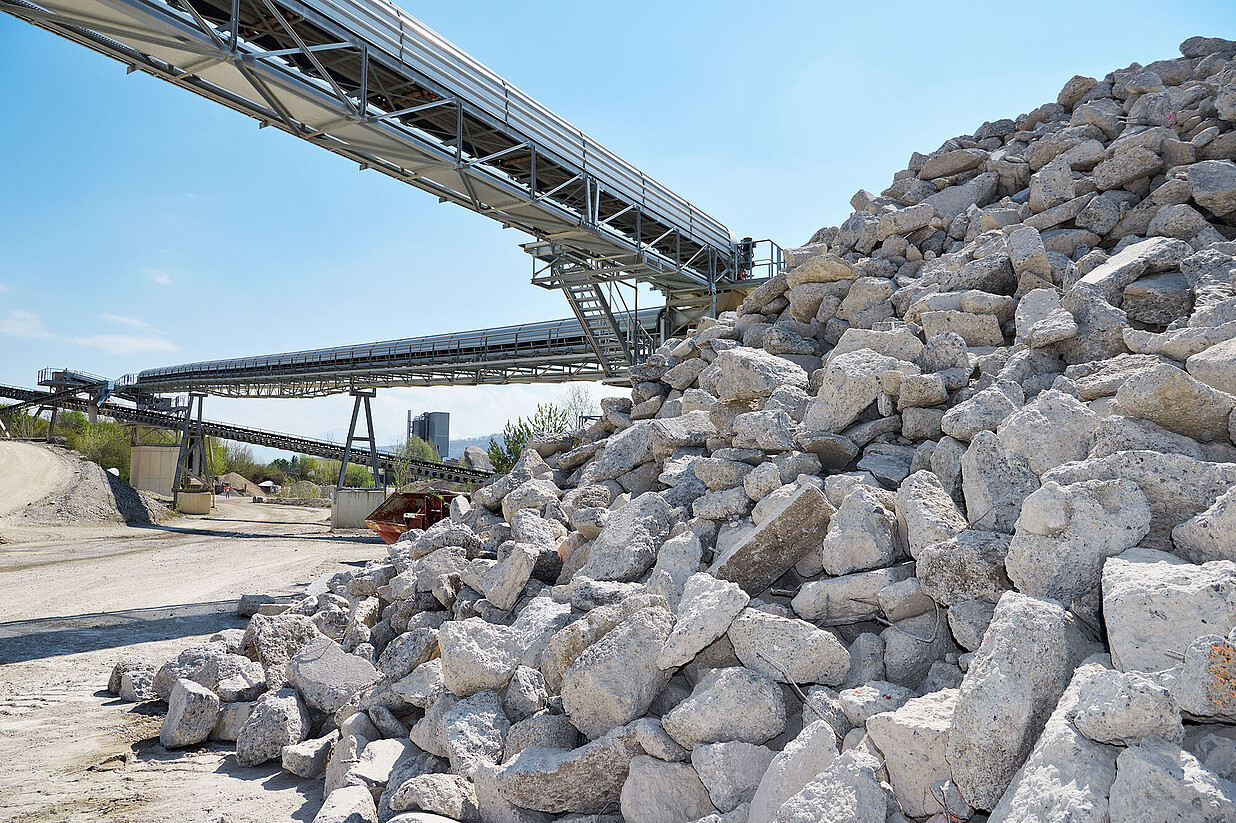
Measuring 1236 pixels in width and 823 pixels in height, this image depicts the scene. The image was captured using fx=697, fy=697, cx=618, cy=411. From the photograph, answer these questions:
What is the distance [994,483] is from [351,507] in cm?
2286

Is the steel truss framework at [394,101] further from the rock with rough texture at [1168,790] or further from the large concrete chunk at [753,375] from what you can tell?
the rock with rough texture at [1168,790]

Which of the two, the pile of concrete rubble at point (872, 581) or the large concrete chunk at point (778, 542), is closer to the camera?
the pile of concrete rubble at point (872, 581)

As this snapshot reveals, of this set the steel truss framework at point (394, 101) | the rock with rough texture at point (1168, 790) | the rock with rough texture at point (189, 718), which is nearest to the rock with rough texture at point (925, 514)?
the rock with rough texture at point (1168, 790)

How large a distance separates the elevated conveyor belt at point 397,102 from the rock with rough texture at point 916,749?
26.0 feet

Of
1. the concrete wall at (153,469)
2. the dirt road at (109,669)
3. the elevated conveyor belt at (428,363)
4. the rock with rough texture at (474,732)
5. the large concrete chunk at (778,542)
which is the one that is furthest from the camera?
the concrete wall at (153,469)

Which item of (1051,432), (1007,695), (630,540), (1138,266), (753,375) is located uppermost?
(1138,266)

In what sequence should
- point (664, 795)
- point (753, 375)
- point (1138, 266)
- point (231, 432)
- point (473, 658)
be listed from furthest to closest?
point (231, 432), point (753, 375), point (1138, 266), point (473, 658), point (664, 795)

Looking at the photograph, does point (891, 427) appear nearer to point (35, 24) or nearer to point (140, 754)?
point (140, 754)

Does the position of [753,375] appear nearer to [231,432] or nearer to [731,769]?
[731,769]

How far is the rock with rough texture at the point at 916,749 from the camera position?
2174 mm

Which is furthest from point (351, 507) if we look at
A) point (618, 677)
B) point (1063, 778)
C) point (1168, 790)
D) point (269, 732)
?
point (1168, 790)

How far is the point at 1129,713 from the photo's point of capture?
1.77 m

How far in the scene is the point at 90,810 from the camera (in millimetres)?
3861

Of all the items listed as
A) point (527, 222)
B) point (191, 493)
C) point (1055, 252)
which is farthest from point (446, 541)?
point (191, 493)
